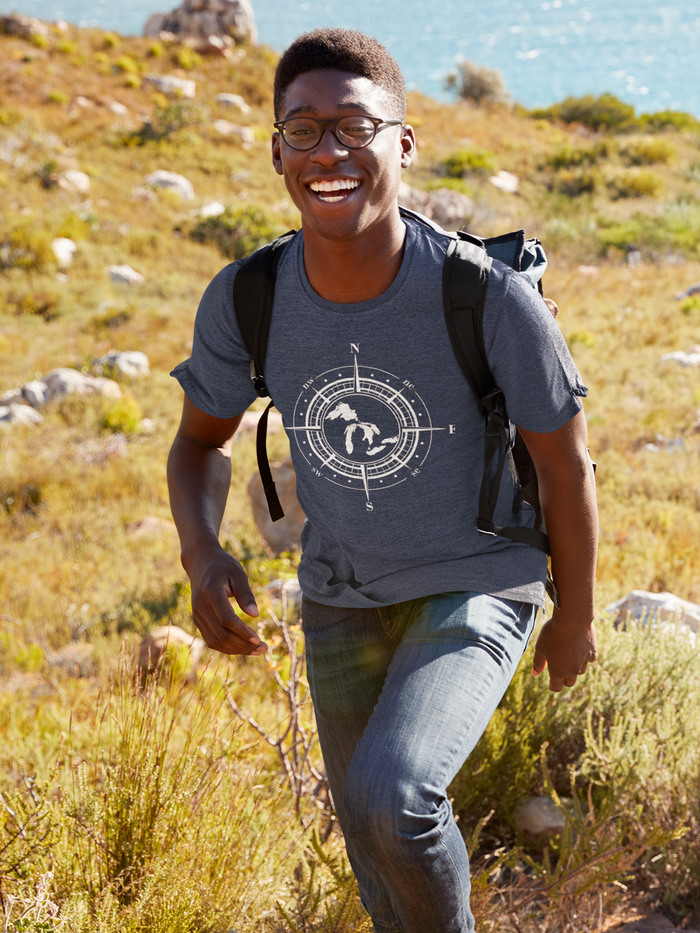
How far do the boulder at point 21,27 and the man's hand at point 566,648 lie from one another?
99.8 ft

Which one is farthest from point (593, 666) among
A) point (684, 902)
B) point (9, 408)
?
point (9, 408)

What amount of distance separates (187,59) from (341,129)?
29862 mm

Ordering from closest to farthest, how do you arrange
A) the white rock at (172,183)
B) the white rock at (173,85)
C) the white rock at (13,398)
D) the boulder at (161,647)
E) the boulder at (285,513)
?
the boulder at (161,647)
the boulder at (285,513)
the white rock at (13,398)
the white rock at (172,183)
the white rock at (173,85)

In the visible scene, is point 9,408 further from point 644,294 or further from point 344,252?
point 644,294

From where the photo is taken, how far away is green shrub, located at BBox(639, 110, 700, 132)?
97.9ft

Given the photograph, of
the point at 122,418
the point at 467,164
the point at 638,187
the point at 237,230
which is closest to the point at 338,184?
the point at 122,418

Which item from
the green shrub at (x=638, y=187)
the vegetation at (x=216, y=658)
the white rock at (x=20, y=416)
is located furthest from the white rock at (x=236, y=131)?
the white rock at (x=20, y=416)

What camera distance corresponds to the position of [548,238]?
14.6m

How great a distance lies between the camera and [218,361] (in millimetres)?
1787

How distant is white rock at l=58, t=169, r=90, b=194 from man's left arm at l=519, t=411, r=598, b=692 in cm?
1698

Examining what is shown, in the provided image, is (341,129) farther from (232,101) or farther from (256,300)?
(232,101)

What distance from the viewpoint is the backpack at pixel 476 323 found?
1.45 metres

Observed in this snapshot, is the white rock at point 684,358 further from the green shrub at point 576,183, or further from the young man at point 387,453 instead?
the green shrub at point 576,183

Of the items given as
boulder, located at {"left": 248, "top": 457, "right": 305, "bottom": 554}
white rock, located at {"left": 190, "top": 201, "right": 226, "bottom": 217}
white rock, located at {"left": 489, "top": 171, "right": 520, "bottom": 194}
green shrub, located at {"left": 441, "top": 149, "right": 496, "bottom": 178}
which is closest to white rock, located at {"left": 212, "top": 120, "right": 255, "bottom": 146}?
green shrub, located at {"left": 441, "top": 149, "right": 496, "bottom": 178}
